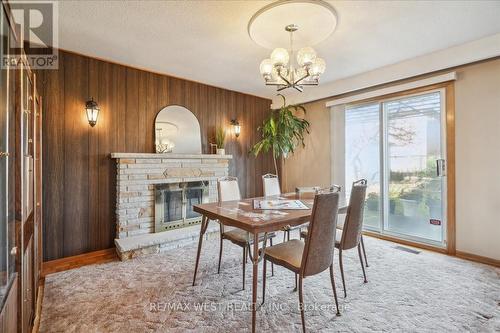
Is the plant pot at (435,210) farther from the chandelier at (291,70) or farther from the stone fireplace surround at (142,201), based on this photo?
the stone fireplace surround at (142,201)

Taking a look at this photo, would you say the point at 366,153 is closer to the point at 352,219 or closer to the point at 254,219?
the point at 352,219

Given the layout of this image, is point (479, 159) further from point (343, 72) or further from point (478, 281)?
point (343, 72)

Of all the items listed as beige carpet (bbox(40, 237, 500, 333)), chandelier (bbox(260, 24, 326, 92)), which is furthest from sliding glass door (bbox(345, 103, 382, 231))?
chandelier (bbox(260, 24, 326, 92))

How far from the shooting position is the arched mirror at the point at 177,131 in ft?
12.3

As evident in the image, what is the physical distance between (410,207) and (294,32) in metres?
3.03

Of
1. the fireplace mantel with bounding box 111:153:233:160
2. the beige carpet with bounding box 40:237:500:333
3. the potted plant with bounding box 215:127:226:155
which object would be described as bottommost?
the beige carpet with bounding box 40:237:500:333

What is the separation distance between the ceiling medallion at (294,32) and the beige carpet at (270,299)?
2.05 metres

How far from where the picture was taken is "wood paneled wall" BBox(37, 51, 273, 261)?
9.69ft

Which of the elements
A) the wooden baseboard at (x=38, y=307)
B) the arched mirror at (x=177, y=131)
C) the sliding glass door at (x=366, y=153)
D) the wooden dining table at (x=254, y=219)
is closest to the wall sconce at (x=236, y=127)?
the arched mirror at (x=177, y=131)

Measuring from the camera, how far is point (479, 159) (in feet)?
9.62

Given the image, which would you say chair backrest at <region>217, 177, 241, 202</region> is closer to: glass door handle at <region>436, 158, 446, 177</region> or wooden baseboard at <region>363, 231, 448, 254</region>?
wooden baseboard at <region>363, 231, 448, 254</region>

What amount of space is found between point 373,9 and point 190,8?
1.65 m

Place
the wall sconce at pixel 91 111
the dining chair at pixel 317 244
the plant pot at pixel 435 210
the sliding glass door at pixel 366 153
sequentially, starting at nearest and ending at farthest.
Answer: the dining chair at pixel 317 244, the wall sconce at pixel 91 111, the plant pot at pixel 435 210, the sliding glass door at pixel 366 153

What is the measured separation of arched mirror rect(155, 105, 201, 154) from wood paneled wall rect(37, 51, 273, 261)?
0.39 feet
